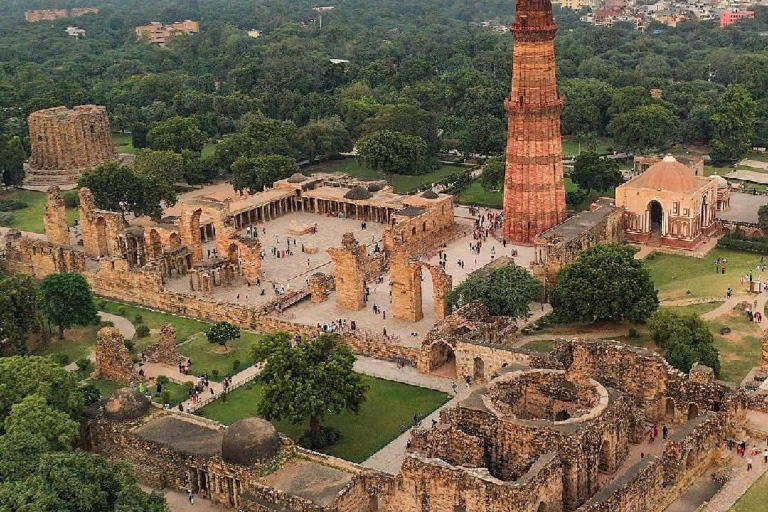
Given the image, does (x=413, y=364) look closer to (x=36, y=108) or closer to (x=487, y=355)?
(x=487, y=355)

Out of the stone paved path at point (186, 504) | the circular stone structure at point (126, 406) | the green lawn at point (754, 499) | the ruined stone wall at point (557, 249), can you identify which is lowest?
the stone paved path at point (186, 504)

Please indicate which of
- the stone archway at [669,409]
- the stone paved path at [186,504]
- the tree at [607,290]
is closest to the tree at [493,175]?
the tree at [607,290]

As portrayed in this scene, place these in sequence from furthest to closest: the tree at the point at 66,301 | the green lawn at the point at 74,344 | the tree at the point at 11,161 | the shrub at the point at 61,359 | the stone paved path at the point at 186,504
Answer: the tree at the point at 11,161, the tree at the point at 66,301, the green lawn at the point at 74,344, the shrub at the point at 61,359, the stone paved path at the point at 186,504

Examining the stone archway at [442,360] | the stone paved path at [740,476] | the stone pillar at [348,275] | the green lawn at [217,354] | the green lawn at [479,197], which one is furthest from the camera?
the green lawn at [479,197]

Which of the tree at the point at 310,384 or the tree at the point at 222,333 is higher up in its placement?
the tree at the point at 310,384

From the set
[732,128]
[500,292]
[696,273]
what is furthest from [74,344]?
[732,128]

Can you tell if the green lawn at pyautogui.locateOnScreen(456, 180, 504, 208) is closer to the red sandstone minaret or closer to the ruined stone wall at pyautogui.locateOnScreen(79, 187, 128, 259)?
the red sandstone minaret

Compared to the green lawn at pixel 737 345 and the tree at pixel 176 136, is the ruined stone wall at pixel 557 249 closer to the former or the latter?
the green lawn at pixel 737 345
